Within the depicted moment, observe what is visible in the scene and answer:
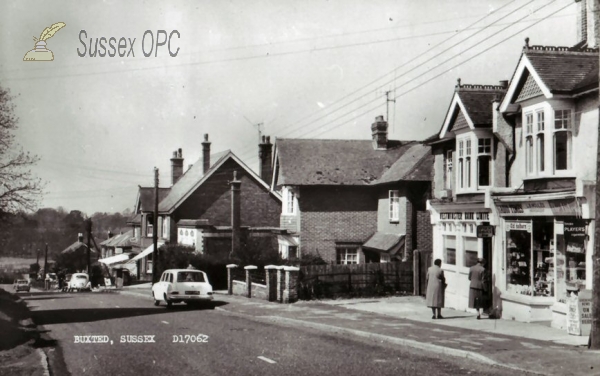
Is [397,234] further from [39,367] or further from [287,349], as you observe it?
[39,367]

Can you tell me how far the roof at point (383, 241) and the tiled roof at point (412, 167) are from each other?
2.85 m

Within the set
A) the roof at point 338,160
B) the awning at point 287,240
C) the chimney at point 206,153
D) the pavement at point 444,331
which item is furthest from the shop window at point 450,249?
the chimney at point 206,153

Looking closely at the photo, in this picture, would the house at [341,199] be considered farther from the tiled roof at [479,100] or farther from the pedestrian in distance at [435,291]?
the pedestrian in distance at [435,291]

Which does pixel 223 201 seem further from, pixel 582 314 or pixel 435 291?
pixel 582 314

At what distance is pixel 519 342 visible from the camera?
1364 centimetres

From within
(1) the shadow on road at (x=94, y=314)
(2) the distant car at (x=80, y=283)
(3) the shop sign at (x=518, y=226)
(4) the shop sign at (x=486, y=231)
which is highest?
(3) the shop sign at (x=518, y=226)

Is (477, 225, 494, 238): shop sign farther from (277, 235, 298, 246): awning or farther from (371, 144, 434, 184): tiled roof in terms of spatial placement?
(277, 235, 298, 246): awning

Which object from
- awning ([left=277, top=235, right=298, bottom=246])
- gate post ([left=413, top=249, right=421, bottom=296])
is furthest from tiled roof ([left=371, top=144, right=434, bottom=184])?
awning ([left=277, top=235, right=298, bottom=246])

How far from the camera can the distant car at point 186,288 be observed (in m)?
25.1

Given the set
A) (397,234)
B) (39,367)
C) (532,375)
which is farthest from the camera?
(397,234)

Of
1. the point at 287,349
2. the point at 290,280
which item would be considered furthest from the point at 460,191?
the point at 287,349

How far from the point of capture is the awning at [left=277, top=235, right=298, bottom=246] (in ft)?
117

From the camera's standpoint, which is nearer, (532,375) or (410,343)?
(532,375)

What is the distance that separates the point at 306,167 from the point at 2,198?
16.3 metres
